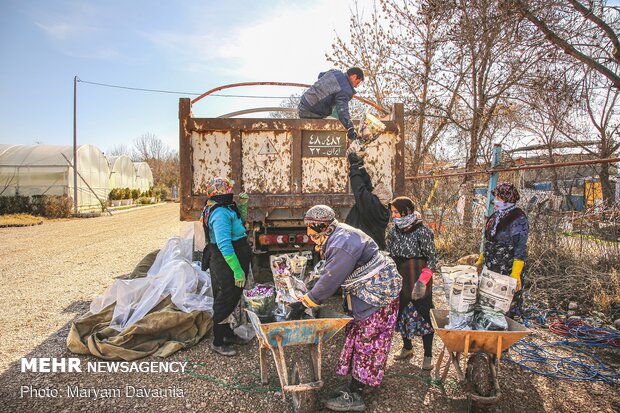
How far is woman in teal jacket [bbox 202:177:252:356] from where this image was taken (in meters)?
3.61

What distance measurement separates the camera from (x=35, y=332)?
13.6 feet

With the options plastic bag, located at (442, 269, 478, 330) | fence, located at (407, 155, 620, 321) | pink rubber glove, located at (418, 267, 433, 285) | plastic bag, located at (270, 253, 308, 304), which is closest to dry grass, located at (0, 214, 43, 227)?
plastic bag, located at (270, 253, 308, 304)

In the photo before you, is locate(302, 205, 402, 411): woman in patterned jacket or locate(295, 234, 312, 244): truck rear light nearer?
locate(302, 205, 402, 411): woman in patterned jacket

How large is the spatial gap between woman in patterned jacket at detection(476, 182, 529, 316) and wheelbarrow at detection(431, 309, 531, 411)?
0.62 m

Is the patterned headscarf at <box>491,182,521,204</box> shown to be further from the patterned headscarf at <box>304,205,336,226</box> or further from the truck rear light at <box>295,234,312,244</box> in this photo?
the truck rear light at <box>295,234,312,244</box>

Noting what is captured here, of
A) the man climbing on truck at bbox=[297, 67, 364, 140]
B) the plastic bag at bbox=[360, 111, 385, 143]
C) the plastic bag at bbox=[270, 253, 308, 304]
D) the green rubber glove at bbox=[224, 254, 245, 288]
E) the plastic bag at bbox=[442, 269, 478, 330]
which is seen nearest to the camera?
the plastic bag at bbox=[442, 269, 478, 330]

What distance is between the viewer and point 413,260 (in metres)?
3.32

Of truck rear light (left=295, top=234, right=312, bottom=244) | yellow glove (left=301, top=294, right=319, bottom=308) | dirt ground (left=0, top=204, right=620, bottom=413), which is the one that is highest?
truck rear light (left=295, top=234, right=312, bottom=244)

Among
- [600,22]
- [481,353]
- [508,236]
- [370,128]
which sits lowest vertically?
[481,353]

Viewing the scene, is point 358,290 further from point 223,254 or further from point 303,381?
point 223,254

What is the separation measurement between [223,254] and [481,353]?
227 cm

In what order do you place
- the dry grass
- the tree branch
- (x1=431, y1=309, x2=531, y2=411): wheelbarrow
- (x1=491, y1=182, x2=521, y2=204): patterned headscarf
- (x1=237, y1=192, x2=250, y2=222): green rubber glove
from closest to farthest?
(x1=431, y1=309, x2=531, y2=411): wheelbarrow
(x1=491, y1=182, x2=521, y2=204): patterned headscarf
(x1=237, y1=192, x2=250, y2=222): green rubber glove
the tree branch
the dry grass

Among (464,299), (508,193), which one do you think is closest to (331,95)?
(508,193)

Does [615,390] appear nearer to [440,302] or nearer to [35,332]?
[440,302]
